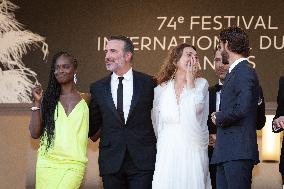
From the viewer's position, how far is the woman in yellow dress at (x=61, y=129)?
19.4ft

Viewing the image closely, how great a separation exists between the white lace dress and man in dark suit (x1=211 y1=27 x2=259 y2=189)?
573mm

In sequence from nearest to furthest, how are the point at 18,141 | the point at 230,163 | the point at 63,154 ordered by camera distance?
the point at 230,163 → the point at 63,154 → the point at 18,141

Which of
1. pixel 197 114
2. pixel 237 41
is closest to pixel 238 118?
pixel 237 41

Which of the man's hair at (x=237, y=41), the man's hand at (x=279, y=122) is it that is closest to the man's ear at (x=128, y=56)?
the man's hair at (x=237, y=41)

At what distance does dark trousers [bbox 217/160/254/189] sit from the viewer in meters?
5.20

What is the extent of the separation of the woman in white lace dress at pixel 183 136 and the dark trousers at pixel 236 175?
64 cm

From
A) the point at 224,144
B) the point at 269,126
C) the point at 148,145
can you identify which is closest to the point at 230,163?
the point at 224,144

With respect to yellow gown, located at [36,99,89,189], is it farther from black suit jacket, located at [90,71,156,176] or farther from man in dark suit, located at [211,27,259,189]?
man in dark suit, located at [211,27,259,189]

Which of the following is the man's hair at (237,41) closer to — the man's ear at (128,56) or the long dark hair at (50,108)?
the man's ear at (128,56)

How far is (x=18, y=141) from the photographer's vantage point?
984cm

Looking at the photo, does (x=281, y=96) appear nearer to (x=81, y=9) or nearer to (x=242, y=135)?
(x=242, y=135)

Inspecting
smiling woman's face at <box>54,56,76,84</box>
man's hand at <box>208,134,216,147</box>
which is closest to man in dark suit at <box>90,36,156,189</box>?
smiling woman's face at <box>54,56,76,84</box>

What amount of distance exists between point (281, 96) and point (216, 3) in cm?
284

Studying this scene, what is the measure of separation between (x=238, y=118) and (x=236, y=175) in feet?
1.26
